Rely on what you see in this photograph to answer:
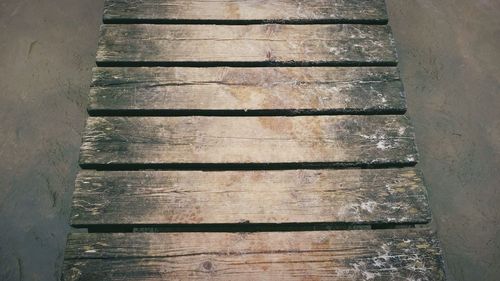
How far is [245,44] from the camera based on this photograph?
2088 mm

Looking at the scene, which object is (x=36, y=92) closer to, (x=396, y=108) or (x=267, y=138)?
(x=267, y=138)

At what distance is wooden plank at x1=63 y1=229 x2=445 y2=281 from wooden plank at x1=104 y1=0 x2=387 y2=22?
115 cm

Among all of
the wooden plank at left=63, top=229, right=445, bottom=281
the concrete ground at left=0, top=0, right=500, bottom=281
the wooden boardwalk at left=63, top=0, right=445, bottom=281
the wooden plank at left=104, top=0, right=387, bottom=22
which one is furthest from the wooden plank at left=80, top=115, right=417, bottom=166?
the concrete ground at left=0, top=0, right=500, bottom=281

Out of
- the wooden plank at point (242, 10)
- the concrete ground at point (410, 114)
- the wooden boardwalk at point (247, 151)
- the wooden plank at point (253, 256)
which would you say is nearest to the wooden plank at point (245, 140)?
the wooden boardwalk at point (247, 151)

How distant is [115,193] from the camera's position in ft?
5.74

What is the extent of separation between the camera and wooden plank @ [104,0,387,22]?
2.15 m

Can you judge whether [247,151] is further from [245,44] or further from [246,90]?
[245,44]

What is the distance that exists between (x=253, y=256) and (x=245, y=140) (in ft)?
1.70

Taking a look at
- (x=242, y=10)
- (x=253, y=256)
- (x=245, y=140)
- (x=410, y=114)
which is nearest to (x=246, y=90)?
(x=245, y=140)

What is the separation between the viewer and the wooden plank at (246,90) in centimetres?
192

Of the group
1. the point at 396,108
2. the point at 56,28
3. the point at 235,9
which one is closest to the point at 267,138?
the point at 396,108

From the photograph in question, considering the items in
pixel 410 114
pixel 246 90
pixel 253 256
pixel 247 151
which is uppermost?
pixel 246 90

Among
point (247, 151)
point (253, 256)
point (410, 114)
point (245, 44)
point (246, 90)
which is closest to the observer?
point (253, 256)

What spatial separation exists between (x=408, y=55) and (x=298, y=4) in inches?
46.5
